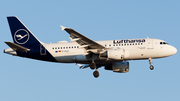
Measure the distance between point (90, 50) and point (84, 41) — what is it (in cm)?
204

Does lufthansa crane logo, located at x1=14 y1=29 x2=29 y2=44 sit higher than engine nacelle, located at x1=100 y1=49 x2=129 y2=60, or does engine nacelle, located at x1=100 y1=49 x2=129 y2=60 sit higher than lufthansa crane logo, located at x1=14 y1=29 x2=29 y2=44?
lufthansa crane logo, located at x1=14 y1=29 x2=29 y2=44

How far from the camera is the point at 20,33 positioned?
51.5 m

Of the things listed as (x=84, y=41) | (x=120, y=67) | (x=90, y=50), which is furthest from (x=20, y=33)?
(x=120, y=67)

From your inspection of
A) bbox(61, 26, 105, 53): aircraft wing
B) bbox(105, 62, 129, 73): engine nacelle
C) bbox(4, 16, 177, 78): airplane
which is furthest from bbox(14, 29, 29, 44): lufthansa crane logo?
bbox(105, 62, 129, 73): engine nacelle

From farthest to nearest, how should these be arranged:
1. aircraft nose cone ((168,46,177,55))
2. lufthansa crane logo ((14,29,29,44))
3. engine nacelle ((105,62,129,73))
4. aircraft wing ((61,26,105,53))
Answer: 1. engine nacelle ((105,62,129,73))
2. lufthansa crane logo ((14,29,29,44))
3. aircraft nose cone ((168,46,177,55))
4. aircraft wing ((61,26,105,53))

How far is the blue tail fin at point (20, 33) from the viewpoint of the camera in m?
50.8

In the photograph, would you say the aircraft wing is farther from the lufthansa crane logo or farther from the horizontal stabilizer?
the lufthansa crane logo

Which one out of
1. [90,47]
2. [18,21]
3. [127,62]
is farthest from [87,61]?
[18,21]

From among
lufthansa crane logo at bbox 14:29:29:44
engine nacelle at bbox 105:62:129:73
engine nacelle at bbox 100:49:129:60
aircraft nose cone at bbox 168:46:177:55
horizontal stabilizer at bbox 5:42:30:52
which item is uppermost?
lufthansa crane logo at bbox 14:29:29:44

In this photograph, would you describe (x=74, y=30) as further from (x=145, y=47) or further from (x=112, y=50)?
(x=145, y=47)

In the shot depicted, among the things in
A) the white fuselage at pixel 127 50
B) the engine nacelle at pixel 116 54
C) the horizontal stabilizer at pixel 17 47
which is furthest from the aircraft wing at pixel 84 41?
the horizontal stabilizer at pixel 17 47

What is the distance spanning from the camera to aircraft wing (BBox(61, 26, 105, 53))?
4339cm

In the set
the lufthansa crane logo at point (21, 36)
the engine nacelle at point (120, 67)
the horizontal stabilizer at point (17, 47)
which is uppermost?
the lufthansa crane logo at point (21, 36)

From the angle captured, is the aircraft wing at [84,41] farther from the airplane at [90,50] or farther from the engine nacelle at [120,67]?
the engine nacelle at [120,67]
